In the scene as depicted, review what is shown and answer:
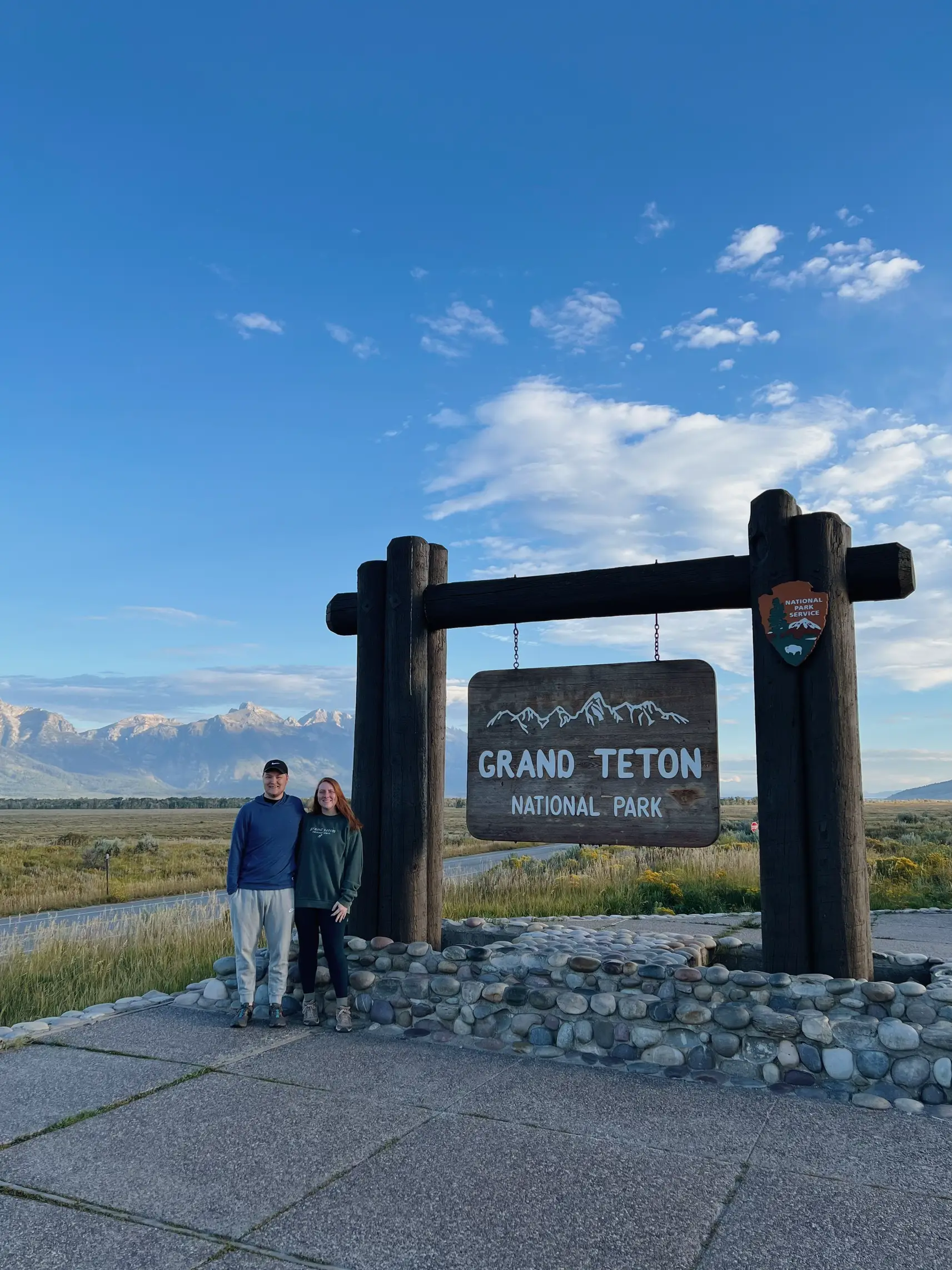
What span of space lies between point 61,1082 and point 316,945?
182cm

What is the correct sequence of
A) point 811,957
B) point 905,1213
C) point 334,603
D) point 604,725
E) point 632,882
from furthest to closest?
1. point 632,882
2. point 334,603
3. point 604,725
4. point 811,957
5. point 905,1213

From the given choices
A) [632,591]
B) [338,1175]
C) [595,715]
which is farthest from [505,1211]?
[632,591]

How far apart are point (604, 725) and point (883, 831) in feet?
106

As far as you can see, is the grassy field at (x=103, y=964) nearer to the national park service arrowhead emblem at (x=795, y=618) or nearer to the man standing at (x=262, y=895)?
the man standing at (x=262, y=895)

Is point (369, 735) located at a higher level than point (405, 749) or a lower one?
higher

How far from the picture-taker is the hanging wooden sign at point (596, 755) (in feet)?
21.3

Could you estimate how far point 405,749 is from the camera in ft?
23.4

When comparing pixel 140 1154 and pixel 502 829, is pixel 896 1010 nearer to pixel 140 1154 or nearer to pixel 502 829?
pixel 502 829

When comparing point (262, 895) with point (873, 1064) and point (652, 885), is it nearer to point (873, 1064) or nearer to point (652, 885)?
point (873, 1064)

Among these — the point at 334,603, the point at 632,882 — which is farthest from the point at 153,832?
the point at 334,603

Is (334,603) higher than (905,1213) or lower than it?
higher

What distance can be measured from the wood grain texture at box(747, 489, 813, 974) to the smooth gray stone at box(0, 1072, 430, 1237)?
269 centimetres

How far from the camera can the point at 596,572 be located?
269 inches

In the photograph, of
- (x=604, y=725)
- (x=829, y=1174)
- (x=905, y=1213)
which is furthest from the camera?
(x=604, y=725)
